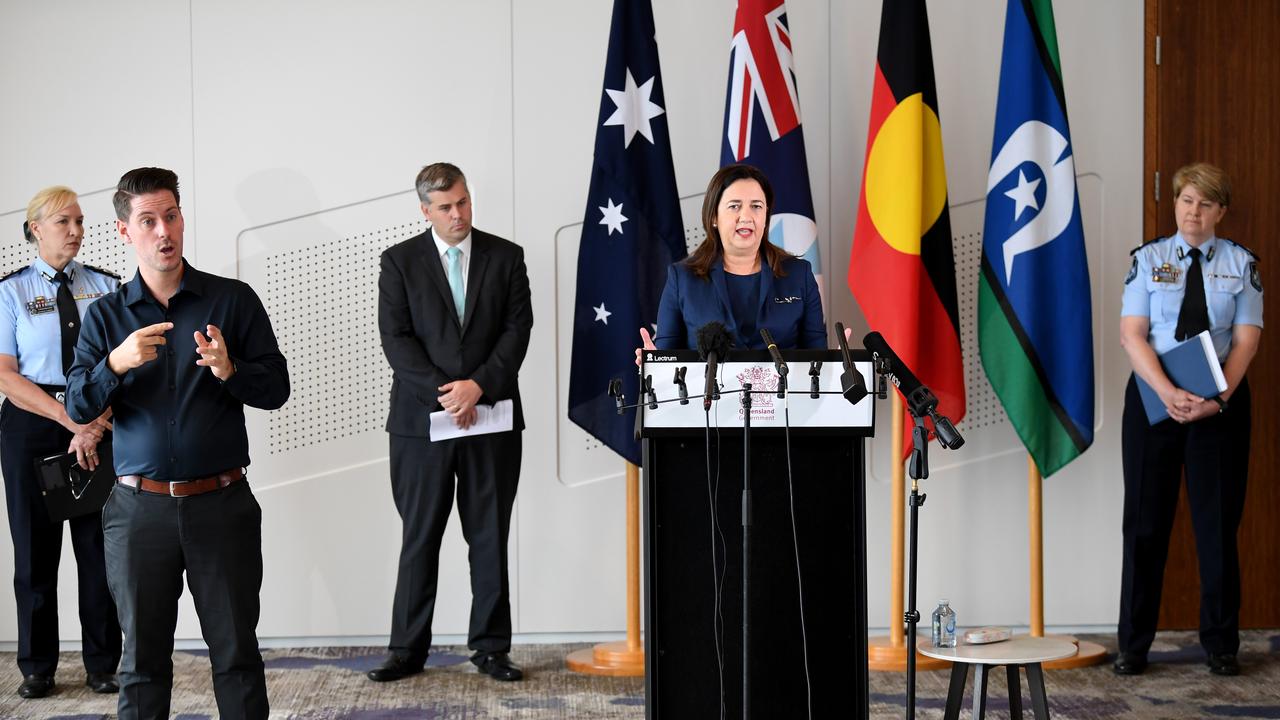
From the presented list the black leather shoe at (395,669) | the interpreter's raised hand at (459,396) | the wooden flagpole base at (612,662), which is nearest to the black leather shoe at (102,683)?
the black leather shoe at (395,669)

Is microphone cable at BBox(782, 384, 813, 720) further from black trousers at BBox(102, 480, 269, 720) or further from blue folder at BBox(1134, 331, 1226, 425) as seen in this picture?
blue folder at BBox(1134, 331, 1226, 425)

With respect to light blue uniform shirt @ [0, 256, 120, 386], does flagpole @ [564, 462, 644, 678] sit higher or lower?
lower

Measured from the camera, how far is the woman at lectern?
15.1 ft

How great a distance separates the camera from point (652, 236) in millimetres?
4770

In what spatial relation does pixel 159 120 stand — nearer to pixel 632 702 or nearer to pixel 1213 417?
pixel 632 702

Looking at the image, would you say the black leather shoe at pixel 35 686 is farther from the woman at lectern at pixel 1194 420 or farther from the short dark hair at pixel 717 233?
the woman at lectern at pixel 1194 420

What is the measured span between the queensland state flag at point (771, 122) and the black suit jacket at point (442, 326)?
40.2 inches

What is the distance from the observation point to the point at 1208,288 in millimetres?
4602

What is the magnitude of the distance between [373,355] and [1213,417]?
338 centimetres

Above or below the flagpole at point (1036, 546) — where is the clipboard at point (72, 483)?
above

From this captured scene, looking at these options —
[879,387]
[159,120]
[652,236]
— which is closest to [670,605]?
[879,387]

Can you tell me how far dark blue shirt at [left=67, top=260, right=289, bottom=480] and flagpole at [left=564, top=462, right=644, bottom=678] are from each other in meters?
1.98

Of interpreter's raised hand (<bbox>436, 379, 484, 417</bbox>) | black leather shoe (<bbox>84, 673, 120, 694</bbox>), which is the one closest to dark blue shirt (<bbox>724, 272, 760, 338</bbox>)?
interpreter's raised hand (<bbox>436, 379, 484, 417</bbox>)

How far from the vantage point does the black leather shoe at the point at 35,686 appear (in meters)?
4.46
